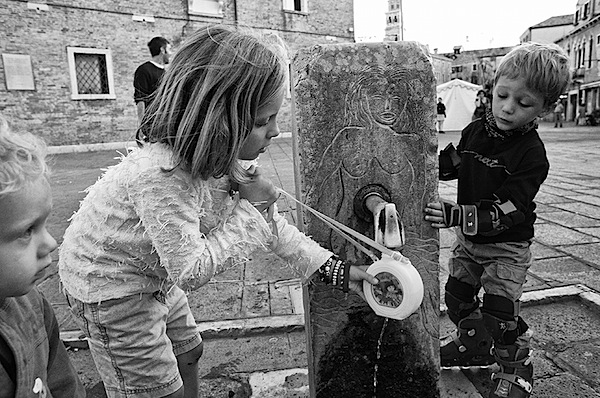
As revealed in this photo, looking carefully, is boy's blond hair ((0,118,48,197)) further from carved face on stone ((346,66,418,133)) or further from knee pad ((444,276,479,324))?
knee pad ((444,276,479,324))

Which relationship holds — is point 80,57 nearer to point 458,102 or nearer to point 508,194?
point 508,194

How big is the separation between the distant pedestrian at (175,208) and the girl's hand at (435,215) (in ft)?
1.22

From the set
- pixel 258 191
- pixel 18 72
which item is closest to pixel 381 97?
pixel 258 191

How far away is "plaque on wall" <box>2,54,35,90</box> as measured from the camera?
40.7 feet

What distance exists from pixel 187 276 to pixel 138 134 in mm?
503

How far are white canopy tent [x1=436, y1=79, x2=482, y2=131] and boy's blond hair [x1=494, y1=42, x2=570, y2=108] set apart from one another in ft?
68.0

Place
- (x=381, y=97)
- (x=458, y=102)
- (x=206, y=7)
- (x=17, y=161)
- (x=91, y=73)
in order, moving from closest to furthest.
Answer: (x=17, y=161) → (x=381, y=97) → (x=91, y=73) → (x=206, y=7) → (x=458, y=102)

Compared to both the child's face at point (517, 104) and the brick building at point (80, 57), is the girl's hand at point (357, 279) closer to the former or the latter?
the child's face at point (517, 104)

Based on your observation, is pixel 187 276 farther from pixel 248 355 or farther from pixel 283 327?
pixel 283 327

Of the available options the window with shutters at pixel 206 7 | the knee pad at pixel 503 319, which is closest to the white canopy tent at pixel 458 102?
the window with shutters at pixel 206 7

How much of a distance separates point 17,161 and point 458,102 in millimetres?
22403

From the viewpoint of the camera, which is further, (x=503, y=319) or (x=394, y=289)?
(x=503, y=319)

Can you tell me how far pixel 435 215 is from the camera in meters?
1.73

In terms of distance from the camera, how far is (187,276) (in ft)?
4.10
